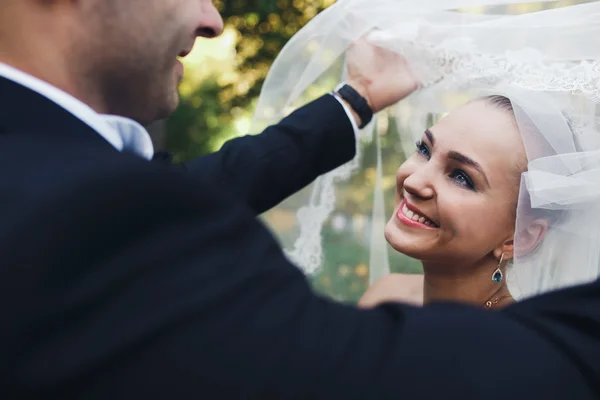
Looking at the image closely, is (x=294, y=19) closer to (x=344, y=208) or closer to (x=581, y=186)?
(x=344, y=208)

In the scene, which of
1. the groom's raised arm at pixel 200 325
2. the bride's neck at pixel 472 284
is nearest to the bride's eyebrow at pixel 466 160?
the bride's neck at pixel 472 284

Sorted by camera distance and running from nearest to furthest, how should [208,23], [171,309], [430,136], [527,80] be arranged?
[171,309] < [208,23] < [527,80] < [430,136]

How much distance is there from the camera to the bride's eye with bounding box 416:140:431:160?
2.13 m

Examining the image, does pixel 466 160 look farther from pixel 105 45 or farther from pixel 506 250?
pixel 105 45

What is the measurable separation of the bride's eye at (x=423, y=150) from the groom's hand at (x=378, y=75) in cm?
19

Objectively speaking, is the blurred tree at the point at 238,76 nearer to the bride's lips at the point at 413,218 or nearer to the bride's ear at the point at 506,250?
the bride's lips at the point at 413,218

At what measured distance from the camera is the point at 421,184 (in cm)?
201

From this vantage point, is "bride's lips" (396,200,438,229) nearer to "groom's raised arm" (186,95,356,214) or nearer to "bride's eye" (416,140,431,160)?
"bride's eye" (416,140,431,160)

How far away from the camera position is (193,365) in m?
0.81

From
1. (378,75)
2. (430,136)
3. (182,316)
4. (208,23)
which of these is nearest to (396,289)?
(430,136)

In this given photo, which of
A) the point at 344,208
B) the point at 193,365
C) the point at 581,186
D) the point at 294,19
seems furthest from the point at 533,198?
the point at 294,19

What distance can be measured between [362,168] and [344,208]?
0.64 ft

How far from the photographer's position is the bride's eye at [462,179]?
77.7 inches

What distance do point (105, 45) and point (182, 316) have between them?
0.58m
